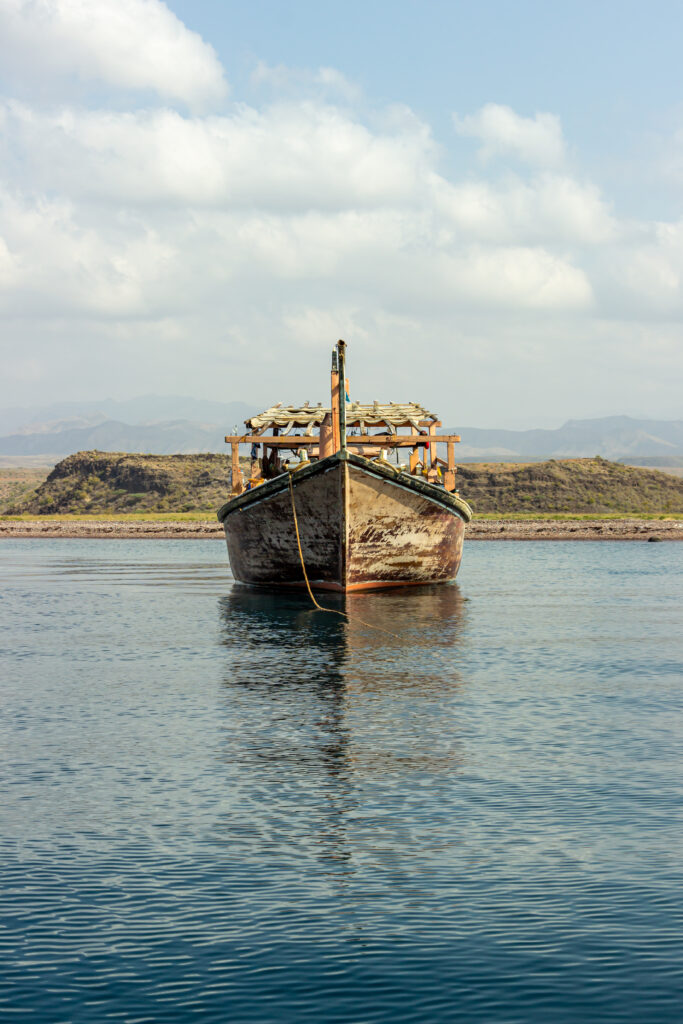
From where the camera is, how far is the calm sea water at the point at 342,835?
283 inches

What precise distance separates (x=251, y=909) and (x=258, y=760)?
15.8ft

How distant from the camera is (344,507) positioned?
101ft

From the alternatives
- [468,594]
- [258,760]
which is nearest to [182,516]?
[468,594]

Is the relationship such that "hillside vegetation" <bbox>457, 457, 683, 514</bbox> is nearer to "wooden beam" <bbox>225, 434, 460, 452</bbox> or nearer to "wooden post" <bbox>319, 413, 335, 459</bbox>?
"wooden beam" <bbox>225, 434, 460, 452</bbox>

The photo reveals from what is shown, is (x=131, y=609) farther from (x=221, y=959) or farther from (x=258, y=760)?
(x=221, y=959)

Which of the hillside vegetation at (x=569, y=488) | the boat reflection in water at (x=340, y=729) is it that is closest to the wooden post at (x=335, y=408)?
the boat reflection in water at (x=340, y=729)

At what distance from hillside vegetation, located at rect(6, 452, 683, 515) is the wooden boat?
73566mm

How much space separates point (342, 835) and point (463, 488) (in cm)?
11558

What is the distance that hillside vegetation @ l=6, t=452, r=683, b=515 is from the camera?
4626 inches

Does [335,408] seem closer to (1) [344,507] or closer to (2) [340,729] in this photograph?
(1) [344,507]

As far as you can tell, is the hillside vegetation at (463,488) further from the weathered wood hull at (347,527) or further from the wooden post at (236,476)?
the weathered wood hull at (347,527)

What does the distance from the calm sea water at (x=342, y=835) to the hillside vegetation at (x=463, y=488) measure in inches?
3671

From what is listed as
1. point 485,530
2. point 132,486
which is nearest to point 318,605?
point 485,530

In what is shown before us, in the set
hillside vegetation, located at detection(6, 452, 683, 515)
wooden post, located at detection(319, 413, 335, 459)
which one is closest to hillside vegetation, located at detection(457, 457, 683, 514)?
hillside vegetation, located at detection(6, 452, 683, 515)
